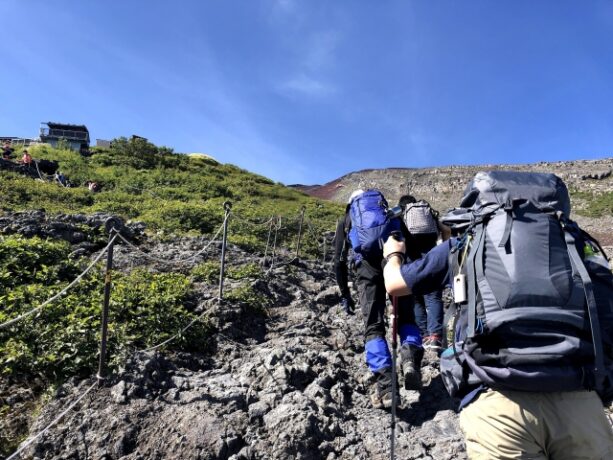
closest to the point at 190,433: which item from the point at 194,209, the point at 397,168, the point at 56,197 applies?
the point at 194,209

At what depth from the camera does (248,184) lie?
2783cm

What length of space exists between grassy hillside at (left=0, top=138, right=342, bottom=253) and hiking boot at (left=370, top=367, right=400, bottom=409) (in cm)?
488

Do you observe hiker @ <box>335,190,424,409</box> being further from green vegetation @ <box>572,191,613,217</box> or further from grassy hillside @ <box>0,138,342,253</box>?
green vegetation @ <box>572,191,613,217</box>

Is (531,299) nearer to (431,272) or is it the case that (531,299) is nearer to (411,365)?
(431,272)

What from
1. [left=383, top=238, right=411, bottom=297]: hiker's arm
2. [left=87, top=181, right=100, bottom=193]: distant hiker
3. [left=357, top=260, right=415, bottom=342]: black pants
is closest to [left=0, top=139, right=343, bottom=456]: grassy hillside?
[left=357, top=260, right=415, bottom=342]: black pants

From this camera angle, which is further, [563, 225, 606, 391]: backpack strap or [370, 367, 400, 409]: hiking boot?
[370, 367, 400, 409]: hiking boot

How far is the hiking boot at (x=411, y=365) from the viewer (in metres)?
3.57

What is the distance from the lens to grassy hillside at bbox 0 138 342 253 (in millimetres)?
11750

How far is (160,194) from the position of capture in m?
18.0

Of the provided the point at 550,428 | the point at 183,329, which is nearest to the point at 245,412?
the point at 183,329

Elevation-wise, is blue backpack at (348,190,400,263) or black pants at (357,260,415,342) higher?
blue backpack at (348,190,400,263)

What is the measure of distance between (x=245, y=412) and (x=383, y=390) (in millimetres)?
1125

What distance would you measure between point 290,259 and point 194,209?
4828 millimetres

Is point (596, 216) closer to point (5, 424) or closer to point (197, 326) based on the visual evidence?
point (197, 326)
